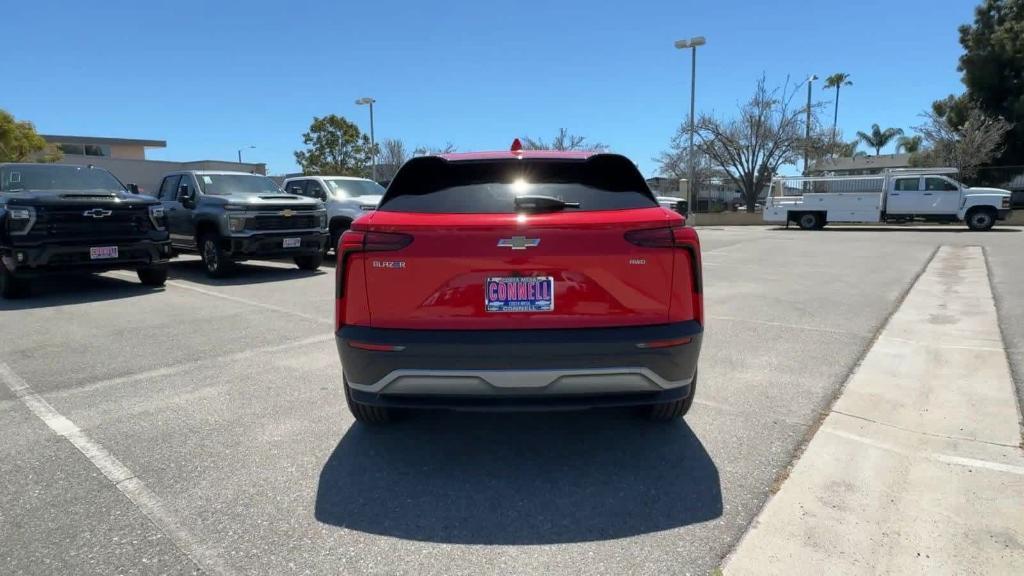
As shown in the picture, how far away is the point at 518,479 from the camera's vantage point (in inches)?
123

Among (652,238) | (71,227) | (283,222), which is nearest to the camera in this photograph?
(652,238)

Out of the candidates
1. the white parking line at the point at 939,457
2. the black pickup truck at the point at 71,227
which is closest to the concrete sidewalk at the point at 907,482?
the white parking line at the point at 939,457

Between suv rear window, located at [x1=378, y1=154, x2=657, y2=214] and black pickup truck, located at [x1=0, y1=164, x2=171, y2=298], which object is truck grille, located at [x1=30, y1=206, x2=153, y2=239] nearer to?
black pickup truck, located at [x1=0, y1=164, x2=171, y2=298]

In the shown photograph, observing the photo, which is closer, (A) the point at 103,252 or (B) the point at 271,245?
(A) the point at 103,252

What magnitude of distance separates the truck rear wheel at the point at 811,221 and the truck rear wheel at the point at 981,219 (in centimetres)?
522

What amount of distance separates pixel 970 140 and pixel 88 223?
3887 cm

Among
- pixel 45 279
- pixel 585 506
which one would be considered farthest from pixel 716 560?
pixel 45 279

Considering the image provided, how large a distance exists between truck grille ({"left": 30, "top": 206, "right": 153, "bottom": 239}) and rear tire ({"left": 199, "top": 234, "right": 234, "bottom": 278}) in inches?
54.1

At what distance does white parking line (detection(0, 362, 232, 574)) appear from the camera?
2.48 metres

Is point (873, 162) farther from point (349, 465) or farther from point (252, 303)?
point (349, 465)

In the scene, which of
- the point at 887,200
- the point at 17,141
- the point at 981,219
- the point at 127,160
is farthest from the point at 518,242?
the point at 127,160

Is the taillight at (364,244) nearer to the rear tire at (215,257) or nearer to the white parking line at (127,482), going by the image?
the white parking line at (127,482)

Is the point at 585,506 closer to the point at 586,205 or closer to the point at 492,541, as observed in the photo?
the point at 492,541

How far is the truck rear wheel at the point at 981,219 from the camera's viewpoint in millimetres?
22344
